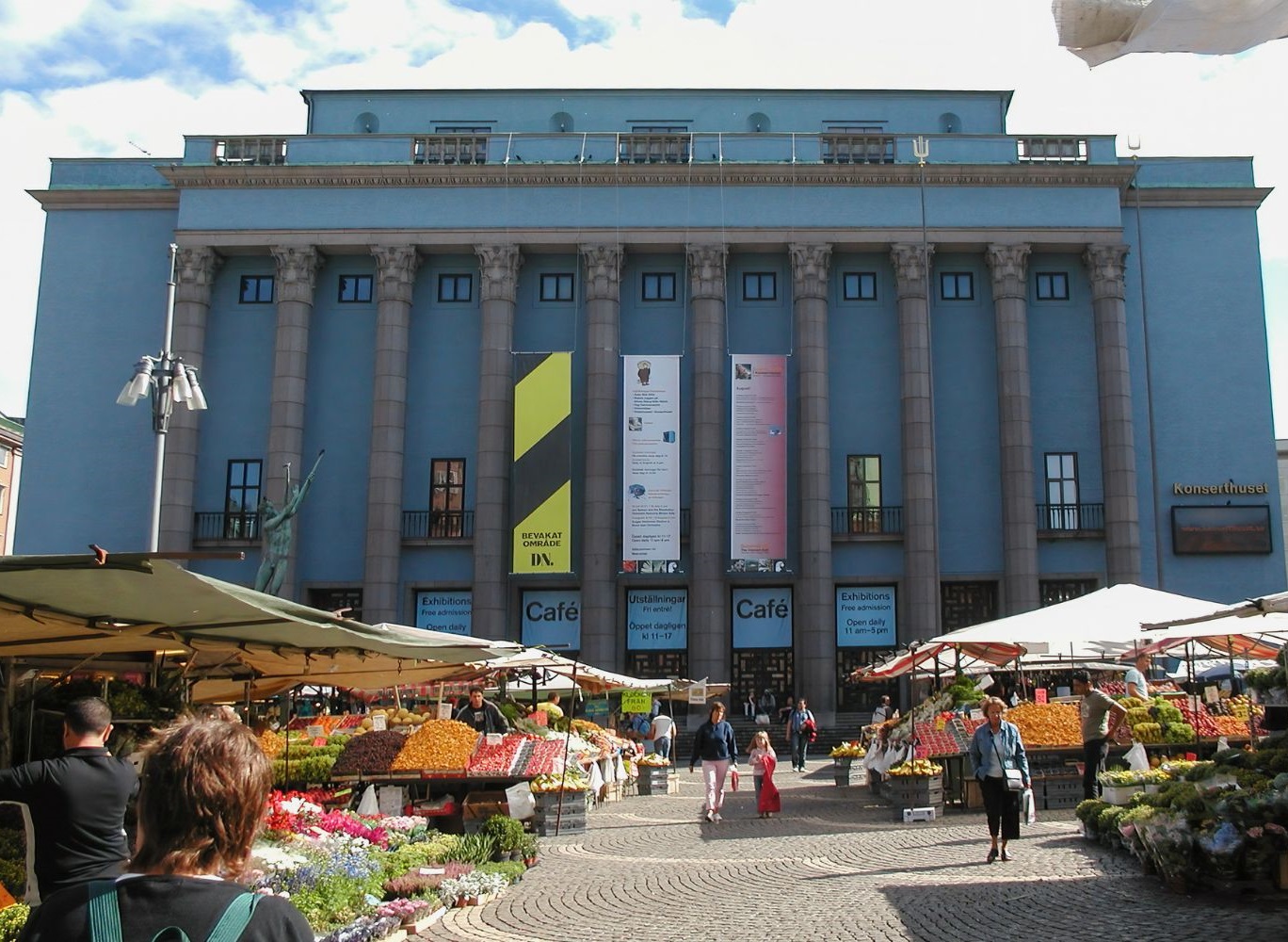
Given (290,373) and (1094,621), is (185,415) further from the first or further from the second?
(1094,621)

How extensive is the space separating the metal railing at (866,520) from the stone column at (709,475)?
12.9 feet

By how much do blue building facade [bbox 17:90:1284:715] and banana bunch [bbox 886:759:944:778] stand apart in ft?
79.3

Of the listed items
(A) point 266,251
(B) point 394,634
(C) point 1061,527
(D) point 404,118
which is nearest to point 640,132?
(D) point 404,118

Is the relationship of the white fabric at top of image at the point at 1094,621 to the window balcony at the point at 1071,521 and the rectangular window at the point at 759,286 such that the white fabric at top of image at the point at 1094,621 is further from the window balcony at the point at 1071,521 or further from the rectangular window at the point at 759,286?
the rectangular window at the point at 759,286

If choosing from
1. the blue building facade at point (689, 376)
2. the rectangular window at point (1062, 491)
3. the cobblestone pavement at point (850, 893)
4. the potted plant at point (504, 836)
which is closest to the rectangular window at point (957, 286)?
the blue building facade at point (689, 376)

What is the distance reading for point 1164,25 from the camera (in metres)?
5.02

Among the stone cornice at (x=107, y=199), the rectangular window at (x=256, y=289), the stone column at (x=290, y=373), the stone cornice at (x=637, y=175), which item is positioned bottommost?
the stone column at (x=290, y=373)

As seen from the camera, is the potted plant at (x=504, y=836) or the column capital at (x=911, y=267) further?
the column capital at (x=911, y=267)

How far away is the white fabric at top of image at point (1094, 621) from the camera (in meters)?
17.0

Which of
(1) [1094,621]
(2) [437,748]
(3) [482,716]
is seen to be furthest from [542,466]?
(1) [1094,621]

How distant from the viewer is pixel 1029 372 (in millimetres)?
45156

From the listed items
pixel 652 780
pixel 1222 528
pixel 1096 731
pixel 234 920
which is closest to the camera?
pixel 234 920

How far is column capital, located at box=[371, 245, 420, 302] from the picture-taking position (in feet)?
148

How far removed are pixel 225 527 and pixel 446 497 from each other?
24.8 ft
